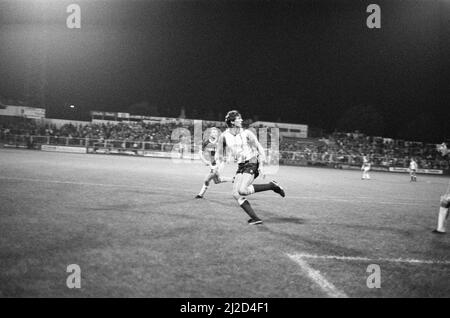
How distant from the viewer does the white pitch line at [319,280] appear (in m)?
3.44

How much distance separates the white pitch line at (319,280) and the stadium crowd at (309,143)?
Result: 33.5 metres

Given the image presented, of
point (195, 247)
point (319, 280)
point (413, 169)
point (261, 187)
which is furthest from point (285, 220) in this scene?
point (413, 169)

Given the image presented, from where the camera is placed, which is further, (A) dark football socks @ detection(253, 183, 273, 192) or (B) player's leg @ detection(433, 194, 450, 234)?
(A) dark football socks @ detection(253, 183, 273, 192)

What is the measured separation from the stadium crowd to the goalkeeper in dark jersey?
26499mm

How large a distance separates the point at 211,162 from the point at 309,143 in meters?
46.2

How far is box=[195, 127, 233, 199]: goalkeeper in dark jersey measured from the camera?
32.5 feet

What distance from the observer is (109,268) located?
3797 mm

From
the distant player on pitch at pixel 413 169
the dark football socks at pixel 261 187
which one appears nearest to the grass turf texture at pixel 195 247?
the dark football socks at pixel 261 187

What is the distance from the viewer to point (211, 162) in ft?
→ 35.0

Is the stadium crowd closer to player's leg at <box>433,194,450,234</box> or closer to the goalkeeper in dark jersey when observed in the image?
the goalkeeper in dark jersey

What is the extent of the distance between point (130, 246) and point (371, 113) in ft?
276

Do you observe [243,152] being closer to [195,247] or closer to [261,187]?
[261,187]

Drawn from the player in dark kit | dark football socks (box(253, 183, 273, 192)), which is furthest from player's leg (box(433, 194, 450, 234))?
the player in dark kit
